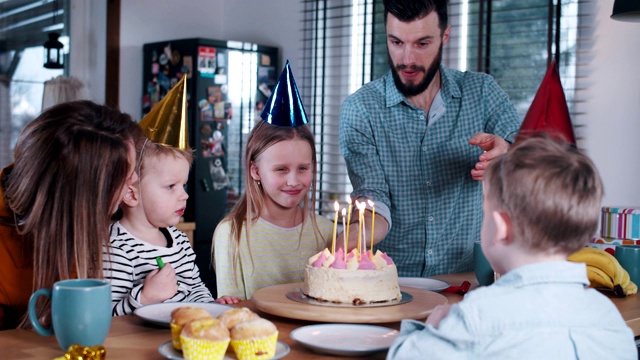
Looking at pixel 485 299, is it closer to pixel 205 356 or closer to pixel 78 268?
pixel 205 356

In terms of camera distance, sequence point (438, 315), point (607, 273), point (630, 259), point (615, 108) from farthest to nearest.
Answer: point (615, 108), point (630, 259), point (607, 273), point (438, 315)

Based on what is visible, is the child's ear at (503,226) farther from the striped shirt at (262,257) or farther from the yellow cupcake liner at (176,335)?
the striped shirt at (262,257)

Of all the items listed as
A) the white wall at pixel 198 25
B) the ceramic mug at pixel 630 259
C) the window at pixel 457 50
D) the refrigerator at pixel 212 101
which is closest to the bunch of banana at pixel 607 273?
the ceramic mug at pixel 630 259

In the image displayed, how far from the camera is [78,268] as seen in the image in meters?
1.50

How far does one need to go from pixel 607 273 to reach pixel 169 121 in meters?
1.16

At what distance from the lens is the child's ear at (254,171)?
8.19 feet

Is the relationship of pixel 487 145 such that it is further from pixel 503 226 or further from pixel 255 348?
Result: pixel 255 348

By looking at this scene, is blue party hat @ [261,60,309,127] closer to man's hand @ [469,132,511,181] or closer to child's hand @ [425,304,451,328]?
man's hand @ [469,132,511,181]

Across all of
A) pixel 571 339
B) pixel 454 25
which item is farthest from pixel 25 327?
pixel 454 25

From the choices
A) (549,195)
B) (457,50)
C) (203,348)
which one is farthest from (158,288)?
(457,50)

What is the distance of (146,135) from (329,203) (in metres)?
2.77

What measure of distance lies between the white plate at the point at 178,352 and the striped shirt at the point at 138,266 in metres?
0.46

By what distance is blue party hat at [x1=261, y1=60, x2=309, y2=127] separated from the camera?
227 cm

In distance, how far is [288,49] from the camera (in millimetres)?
5102
